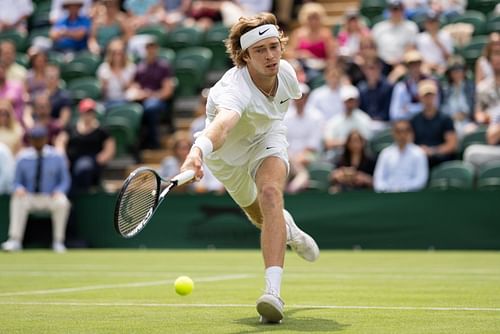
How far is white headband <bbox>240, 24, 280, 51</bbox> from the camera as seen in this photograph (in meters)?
6.47

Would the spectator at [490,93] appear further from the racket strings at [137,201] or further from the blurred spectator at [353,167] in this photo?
the racket strings at [137,201]

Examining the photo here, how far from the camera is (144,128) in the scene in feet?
55.8

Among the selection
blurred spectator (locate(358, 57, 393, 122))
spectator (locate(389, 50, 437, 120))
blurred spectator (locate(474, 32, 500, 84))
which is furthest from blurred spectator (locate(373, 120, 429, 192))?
blurred spectator (locate(474, 32, 500, 84))

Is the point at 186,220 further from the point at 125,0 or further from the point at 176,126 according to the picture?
the point at 125,0

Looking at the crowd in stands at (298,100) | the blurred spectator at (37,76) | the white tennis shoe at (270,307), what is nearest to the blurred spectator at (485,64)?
the crowd in stands at (298,100)

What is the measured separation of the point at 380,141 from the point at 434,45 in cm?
201

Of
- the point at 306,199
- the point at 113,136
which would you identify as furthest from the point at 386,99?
the point at 113,136

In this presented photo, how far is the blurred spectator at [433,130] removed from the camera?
13.9 meters

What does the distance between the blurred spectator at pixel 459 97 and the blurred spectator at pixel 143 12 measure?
6.95 m

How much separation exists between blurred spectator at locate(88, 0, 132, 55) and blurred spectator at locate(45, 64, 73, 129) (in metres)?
1.94

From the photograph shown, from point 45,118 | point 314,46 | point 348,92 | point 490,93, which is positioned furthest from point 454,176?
point 45,118

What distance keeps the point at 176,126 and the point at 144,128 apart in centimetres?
68

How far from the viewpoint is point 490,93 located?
46.0 feet

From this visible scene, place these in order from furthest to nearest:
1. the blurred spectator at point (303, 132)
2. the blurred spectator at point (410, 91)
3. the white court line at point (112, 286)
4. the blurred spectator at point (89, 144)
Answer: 1. the blurred spectator at point (89, 144)
2. the blurred spectator at point (303, 132)
3. the blurred spectator at point (410, 91)
4. the white court line at point (112, 286)
